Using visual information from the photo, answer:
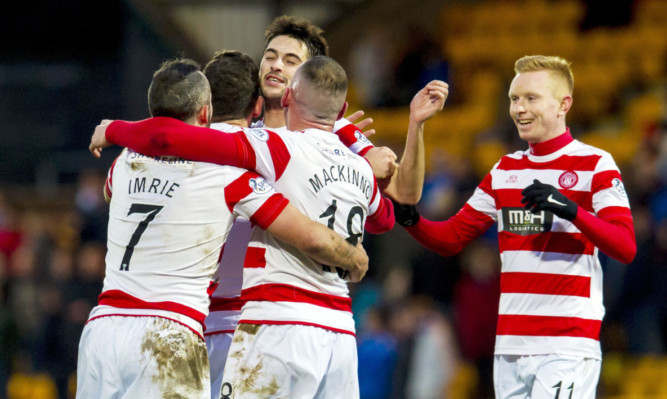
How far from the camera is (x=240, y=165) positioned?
482 cm

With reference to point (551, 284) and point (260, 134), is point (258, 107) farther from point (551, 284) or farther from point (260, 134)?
point (551, 284)

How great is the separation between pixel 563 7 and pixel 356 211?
427 inches

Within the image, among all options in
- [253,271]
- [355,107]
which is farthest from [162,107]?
[355,107]

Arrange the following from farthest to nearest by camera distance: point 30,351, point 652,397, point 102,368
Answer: point 30,351
point 652,397
point 102,368

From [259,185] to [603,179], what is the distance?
5.91 feet

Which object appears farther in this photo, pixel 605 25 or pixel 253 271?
pixel 605 25

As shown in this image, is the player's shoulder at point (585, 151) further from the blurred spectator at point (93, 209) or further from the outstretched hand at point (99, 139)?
the blurred spectator at point (93, 209)

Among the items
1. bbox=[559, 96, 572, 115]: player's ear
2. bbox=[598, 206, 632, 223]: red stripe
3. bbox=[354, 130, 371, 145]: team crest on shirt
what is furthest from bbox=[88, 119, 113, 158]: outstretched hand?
bbox=[598, 206, 632, 223]: red stripe

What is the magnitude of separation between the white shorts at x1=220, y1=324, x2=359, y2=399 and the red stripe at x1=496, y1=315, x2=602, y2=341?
110 cm

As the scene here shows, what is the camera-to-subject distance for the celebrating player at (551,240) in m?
5.16

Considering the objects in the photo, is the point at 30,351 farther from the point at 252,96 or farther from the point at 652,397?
the point at 252,96

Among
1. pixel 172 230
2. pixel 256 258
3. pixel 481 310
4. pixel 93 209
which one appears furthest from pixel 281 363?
pixel 93 209

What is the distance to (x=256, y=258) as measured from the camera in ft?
16.0

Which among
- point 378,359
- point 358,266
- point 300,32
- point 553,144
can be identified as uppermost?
point 300,32
